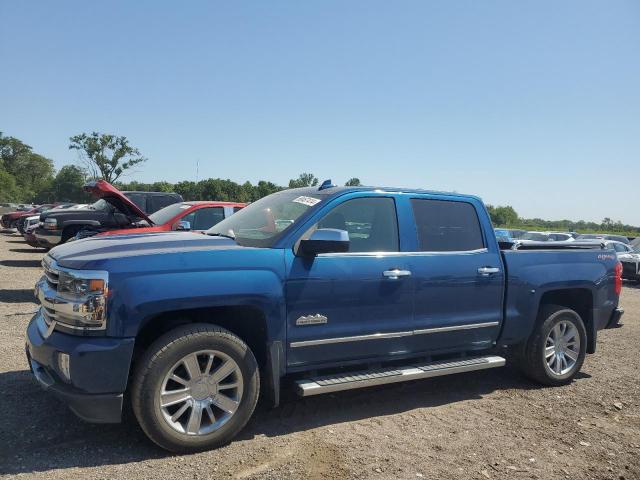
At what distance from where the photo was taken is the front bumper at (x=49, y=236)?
39.1ft

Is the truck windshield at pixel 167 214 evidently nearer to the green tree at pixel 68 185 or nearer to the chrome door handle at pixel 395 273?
the chrome door handle at pixel 395 273

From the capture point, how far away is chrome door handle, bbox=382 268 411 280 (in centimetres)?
421

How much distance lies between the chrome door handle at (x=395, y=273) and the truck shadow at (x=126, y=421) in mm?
1210

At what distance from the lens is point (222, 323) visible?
12.7 ft

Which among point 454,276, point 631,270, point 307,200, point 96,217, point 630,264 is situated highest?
point 307,200

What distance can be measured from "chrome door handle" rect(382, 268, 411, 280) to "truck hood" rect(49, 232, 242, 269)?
1.23 m

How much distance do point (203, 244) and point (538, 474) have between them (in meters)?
2.89

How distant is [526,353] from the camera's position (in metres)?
5.31

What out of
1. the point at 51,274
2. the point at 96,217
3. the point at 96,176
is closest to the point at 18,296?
the point at 96,217

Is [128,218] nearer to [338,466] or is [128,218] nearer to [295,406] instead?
[295,406]

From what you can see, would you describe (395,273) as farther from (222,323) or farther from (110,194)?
(110,194)

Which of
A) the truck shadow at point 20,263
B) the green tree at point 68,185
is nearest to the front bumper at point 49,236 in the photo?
the truck shadow at point 20,263

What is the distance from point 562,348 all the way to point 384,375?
8.06ft

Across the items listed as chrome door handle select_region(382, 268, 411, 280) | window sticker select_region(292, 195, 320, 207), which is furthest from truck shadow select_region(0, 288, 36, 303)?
chrome door handle select_region(382, 268, 411, 280)
